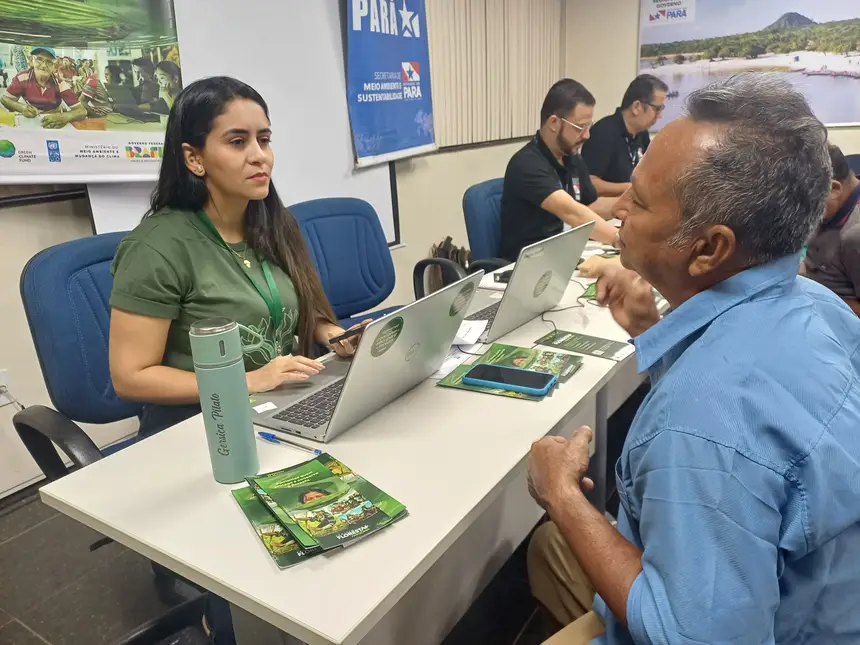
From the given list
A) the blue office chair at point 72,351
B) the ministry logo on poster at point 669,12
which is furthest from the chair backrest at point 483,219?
the ministry logo on poster at point 669,12

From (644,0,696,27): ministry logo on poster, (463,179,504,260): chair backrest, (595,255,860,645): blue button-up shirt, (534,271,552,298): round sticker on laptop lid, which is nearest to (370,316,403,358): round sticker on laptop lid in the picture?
(595,255,860,645): blue button-up shirt

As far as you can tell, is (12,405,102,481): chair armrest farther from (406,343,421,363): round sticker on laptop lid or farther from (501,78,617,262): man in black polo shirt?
(501,78,617,262): man in black polo shirt

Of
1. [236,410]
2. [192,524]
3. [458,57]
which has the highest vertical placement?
[458,57]

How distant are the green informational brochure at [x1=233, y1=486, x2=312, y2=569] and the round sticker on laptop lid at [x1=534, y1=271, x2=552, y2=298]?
939mm

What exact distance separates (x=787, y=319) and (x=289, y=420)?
0.83 metres

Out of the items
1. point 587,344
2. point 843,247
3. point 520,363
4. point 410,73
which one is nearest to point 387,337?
point 520,363

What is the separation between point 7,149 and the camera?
1.96 m

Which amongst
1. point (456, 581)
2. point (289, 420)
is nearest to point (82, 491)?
point (289, 420)

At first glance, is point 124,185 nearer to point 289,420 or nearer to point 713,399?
point 289,420

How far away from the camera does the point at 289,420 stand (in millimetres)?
1198

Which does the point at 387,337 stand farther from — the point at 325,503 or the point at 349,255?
the point at 349,255

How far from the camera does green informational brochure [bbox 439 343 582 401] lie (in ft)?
4.34

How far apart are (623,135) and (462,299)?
2.78 metres

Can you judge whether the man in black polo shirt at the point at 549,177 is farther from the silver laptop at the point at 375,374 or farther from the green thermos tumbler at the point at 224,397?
the green thermos tumbler at the point at 224,397
